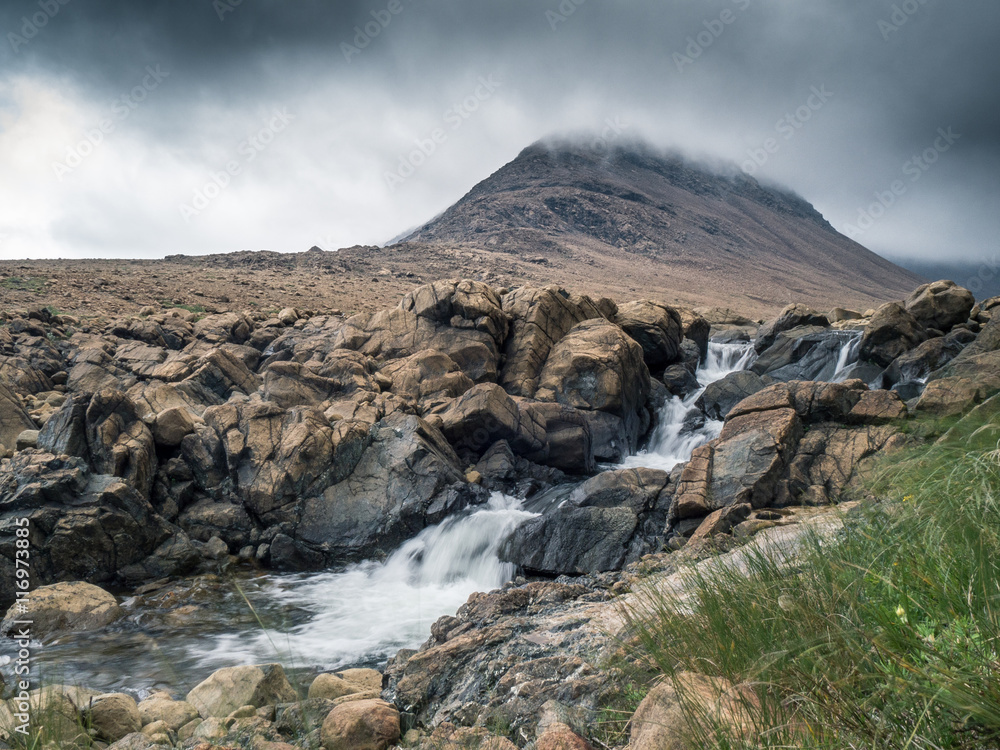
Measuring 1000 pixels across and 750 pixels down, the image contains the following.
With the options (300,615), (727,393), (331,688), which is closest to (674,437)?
(727,393)

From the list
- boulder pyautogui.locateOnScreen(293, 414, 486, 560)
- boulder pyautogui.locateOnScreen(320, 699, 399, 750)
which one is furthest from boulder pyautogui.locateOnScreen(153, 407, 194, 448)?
boulder pyautogui.locateOnScreen(320, 699, 399, 750)

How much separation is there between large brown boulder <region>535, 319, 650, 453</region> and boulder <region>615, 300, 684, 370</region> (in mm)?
2404

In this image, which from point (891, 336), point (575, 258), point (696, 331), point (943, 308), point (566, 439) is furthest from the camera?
point (575, 258)

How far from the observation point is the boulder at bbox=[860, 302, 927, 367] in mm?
17062

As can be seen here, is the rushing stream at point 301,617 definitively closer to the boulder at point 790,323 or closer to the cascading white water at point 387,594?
the cascading white water at point 387,594

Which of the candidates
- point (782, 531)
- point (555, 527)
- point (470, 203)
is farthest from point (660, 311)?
point (470, 203)

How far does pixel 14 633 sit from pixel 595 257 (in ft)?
236

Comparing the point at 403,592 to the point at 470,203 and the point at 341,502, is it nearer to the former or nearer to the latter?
the point at 341,502

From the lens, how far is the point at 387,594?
10000 mm

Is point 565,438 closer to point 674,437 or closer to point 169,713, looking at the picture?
point 674,437

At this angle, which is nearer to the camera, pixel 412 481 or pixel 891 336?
pixel 412 481

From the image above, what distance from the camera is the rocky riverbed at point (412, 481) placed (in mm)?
4965

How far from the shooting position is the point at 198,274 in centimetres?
3259

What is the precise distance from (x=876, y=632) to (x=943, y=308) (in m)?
20.3
